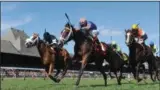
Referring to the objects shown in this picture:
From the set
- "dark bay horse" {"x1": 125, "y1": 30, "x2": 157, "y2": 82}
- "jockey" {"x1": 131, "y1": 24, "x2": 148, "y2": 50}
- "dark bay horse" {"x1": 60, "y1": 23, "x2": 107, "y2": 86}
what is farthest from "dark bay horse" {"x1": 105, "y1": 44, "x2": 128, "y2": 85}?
"dark bay horse" {"x1": 60, "y1": 23, "x2": 107, "y2": 86}

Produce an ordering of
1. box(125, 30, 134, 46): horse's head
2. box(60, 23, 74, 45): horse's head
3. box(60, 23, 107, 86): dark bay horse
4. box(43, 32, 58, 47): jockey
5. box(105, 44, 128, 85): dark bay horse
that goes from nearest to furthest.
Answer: box(60, 23, 107, 86): dark bay horse < box(60, 23, 74, 45): horse's head < box(105, 44, 128, 85): dark bay horse < box(125, 30, 134, 46): horse's head < box(43, 32, 58, 47): jockey

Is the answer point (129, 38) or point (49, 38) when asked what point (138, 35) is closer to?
point (129, 38)

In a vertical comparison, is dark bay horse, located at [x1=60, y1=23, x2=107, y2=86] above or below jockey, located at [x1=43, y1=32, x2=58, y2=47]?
above

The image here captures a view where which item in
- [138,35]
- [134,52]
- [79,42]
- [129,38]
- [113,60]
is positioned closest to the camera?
[79,42]

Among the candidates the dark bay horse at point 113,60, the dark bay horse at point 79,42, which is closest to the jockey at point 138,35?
the dark bay horse at point 113,60

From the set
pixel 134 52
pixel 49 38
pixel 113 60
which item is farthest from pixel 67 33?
pixel 49 38

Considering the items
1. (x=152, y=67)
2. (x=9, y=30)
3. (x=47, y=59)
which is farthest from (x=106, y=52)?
(x=9, y=30)

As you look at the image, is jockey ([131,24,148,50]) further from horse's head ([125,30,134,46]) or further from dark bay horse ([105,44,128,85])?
dark bay horse ([105,44,128,85])

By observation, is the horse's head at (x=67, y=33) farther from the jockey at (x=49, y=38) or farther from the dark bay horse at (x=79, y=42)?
the jockey at (x=49, y=38)

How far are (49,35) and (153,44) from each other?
7531 mm

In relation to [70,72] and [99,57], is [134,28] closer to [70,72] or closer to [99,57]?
[99,57]

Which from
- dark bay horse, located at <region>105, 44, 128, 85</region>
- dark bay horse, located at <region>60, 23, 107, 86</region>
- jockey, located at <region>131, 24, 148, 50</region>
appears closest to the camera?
dark bay horse, located at <region>60, 23, 107, 86</region>

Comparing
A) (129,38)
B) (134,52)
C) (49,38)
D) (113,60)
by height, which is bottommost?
(113,60)

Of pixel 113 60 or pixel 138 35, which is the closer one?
pixel 138 35
